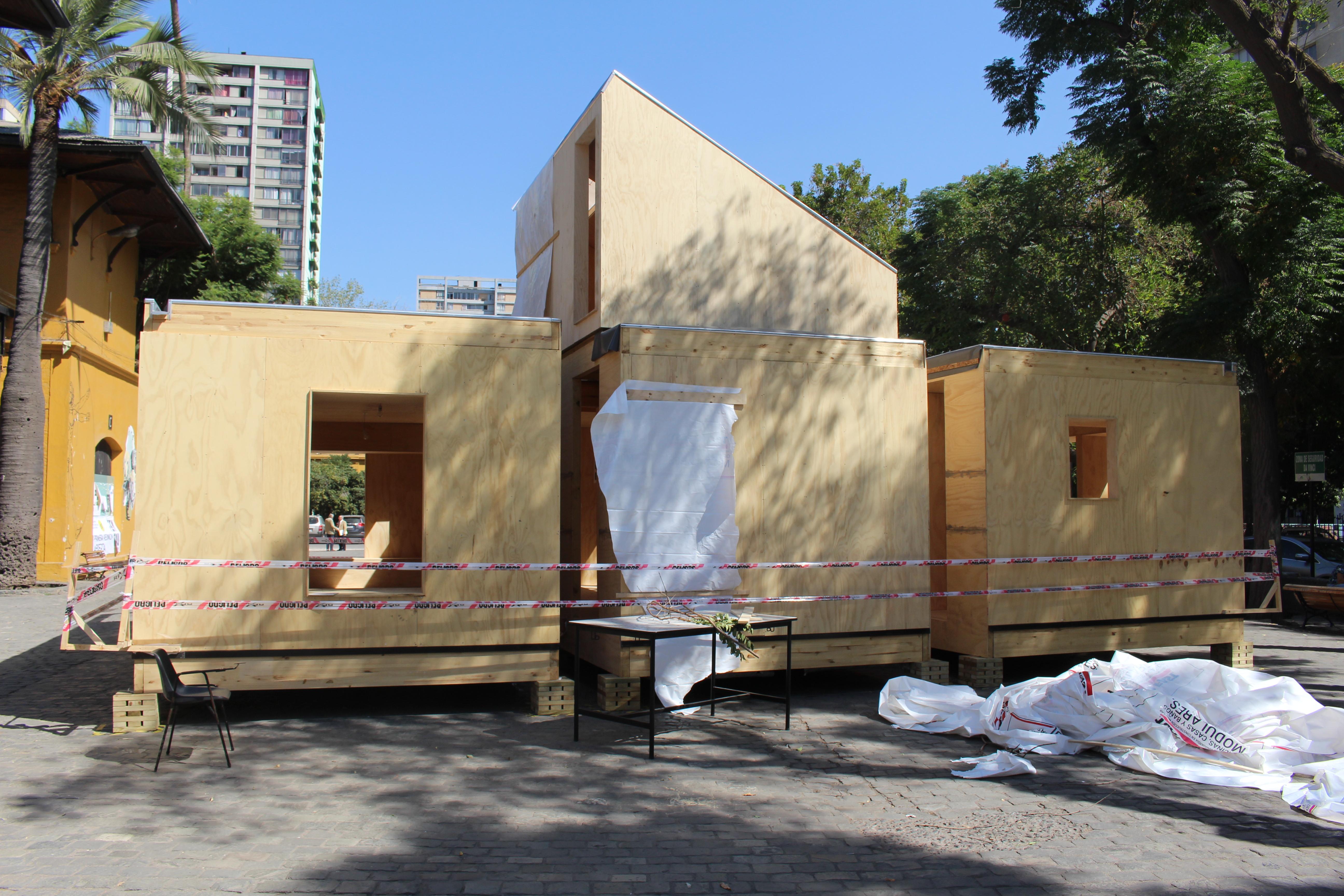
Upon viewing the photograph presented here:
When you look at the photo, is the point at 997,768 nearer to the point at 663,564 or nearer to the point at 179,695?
the point at 663,564

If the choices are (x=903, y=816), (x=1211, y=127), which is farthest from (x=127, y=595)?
(x=1211, y=127)

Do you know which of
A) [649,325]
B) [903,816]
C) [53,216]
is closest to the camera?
[903,816]

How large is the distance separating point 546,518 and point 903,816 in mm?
3926

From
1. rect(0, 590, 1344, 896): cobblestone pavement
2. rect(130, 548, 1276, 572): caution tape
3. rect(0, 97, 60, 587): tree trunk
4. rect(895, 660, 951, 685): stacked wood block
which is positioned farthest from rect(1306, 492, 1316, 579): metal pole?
rect(0, 97, 60, 587): tree trunk

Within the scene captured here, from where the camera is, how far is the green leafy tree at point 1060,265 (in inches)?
794

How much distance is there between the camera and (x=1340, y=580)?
16.2 m

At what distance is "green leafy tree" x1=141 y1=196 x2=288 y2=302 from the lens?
29.1m

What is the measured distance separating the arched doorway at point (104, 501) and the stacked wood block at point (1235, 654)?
2157cm

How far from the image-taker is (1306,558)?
2073cm

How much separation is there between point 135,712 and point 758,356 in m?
5.96

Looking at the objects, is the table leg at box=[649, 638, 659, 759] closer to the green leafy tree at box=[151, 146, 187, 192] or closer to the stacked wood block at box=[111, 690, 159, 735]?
the stacked wood block at box=[111, 690, 159, 735]

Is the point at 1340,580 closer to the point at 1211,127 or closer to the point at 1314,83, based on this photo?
the point at 1211,127

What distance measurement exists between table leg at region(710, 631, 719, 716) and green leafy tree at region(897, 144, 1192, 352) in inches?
541

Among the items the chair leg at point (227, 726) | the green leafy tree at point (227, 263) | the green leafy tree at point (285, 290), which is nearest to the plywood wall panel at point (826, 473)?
the chair leg at point (227, 726)
